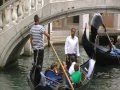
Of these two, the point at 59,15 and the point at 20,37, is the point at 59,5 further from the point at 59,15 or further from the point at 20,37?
the point at 20,37

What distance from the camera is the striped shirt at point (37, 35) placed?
7297mm

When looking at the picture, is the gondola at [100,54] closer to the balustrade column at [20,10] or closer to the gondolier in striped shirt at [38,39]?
the balustrade column at [20,10]

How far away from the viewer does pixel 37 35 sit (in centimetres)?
733

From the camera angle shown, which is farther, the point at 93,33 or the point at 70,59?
the point at 93,33

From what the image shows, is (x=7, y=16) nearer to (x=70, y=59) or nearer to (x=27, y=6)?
(x=27, y=6)

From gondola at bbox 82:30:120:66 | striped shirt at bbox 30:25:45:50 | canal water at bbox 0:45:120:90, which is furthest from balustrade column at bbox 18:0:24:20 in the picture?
striped shirt at bbox 30:25:45:50

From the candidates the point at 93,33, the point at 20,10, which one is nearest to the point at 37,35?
the point at 20,10

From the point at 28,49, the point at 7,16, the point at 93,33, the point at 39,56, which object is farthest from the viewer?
the point at 28,49

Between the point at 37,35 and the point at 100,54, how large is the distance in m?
2.96

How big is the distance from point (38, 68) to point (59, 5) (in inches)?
98.3

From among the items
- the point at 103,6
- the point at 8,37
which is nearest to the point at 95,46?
the point at 103,6

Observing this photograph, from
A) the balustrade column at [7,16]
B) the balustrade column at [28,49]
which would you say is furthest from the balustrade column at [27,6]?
the balustrade column at [28,49]

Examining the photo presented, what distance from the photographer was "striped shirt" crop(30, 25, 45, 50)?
7.30m

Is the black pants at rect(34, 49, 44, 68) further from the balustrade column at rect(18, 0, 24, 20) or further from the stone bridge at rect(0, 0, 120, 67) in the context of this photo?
the balustrade column at rect(18, 0, 24, 20)
